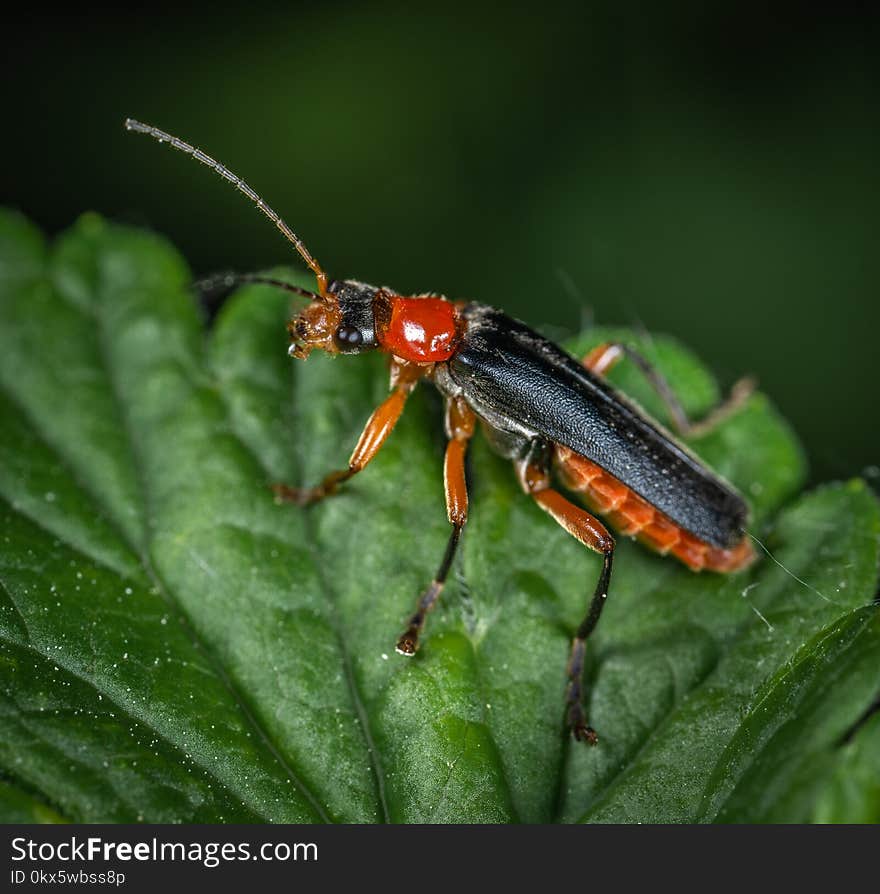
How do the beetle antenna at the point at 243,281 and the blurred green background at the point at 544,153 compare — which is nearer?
the beetle antenna at the point at 243,281

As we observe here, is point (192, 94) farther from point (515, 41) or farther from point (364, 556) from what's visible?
point (364, 556)

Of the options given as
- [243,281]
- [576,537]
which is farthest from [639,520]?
[243,281]

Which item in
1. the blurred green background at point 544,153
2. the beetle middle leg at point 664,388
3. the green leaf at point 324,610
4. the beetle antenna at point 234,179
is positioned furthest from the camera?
the blurred green background at point 544,153

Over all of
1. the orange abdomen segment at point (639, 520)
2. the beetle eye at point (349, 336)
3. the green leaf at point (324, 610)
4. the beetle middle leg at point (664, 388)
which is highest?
the beetle middle leg at point (664, 388)

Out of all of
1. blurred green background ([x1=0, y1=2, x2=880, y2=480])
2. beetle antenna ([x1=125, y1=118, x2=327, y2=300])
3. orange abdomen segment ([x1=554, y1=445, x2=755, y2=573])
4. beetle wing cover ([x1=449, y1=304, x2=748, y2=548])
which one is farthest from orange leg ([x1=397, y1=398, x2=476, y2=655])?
blurred green background ([x1=0, y1=2, x2=880, y2=480])

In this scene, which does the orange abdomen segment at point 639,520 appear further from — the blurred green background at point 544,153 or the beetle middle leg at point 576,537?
the blurred green background at point 544,153

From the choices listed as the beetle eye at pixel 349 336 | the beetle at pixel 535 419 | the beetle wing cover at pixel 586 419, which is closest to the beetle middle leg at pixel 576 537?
the beetle at pixel 535 419

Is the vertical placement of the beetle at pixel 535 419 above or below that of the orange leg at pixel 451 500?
above

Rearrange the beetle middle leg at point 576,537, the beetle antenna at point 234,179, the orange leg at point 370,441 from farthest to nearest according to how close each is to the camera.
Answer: the beetle antenna at point 234,179 < the orange leg at point 370,441 < the beetle middle leg at point 576,537
